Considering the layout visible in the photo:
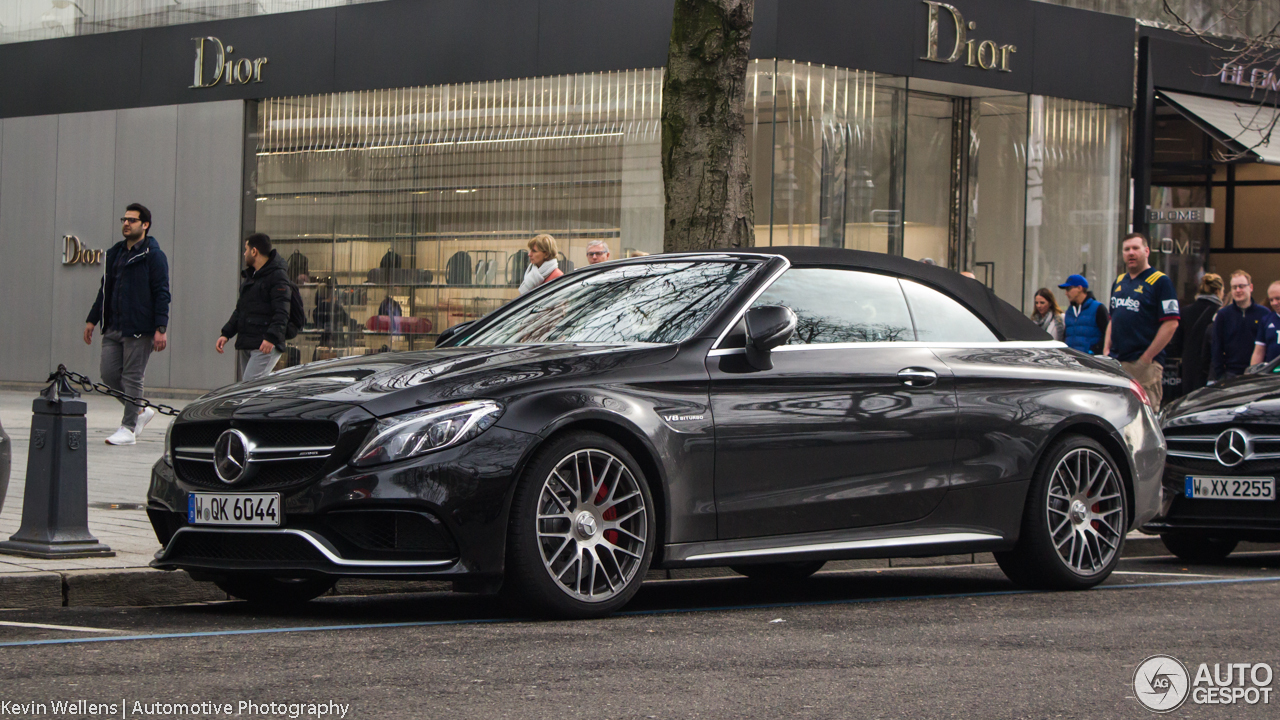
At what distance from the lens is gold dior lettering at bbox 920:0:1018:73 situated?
18.8 metres

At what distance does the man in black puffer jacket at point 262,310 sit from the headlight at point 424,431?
296 inches

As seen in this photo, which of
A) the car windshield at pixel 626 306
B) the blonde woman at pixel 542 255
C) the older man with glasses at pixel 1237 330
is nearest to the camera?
the car windshield at pixel 626 306

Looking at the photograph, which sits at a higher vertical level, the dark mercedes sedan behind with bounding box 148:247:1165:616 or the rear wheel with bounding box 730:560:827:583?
Answer: the dark mercedes sedan behind with bounding box 148:247:1165:616

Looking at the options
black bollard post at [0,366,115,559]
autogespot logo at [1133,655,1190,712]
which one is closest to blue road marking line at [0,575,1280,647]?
black bollard post at [0,366,115,559]

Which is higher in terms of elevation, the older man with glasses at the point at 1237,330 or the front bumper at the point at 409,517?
the older man with glasses at the point at 1237,330

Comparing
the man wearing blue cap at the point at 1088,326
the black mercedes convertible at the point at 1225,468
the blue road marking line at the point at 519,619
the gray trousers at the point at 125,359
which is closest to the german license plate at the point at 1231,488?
the black mercedes convertible at the point at 1225,468

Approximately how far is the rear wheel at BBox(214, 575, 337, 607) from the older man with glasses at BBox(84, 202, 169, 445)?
7166 millimetres

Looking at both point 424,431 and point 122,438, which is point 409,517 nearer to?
point 424,431

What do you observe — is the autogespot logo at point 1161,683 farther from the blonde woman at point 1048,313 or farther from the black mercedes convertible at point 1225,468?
the blonde woman at point 1048,313

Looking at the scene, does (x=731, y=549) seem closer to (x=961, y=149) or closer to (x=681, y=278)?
(x=681, y=278)

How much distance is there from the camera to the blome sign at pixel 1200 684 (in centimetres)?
504

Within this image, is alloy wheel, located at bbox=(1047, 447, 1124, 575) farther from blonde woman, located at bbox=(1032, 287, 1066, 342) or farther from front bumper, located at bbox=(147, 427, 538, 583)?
blonde woman, located at bbox=(1032, 287, 1066, 342)

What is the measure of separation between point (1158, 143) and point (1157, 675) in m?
18.2

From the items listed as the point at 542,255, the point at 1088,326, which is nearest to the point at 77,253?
the point at 542,255
